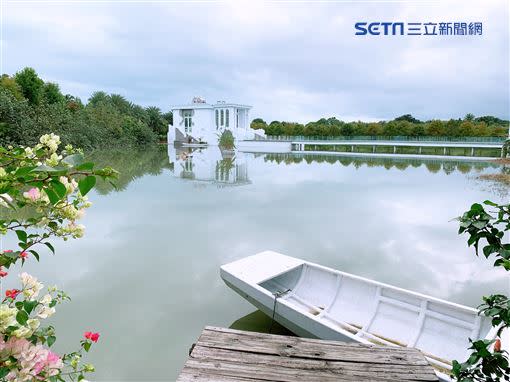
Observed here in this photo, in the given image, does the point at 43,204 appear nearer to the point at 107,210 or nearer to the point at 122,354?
the point at 122,354

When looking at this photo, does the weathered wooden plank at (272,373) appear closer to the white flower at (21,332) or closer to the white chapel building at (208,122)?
the white flower at (21,332)

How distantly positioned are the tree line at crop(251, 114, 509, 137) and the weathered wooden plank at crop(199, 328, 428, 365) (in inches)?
1115

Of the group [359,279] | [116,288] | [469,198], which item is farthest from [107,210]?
[469,198]

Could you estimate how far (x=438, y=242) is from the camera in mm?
5879

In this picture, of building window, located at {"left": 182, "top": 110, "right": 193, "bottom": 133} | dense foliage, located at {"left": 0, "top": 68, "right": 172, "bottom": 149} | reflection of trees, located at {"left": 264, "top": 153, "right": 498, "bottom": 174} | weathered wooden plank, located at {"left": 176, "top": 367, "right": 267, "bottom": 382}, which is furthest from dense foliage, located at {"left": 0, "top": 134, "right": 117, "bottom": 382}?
building window, located at {"left": 182, "top": 110, "right": 193, "bottom": 133}

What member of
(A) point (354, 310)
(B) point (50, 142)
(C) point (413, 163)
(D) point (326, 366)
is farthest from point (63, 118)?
(D) point (326, 366)

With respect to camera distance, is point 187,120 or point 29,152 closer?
point 29,152

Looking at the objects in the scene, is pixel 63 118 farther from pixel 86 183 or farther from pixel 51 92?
pixel 86 183

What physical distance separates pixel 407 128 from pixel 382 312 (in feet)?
99.3

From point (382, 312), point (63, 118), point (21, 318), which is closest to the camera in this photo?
point (21, 318)

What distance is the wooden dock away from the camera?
1439mm

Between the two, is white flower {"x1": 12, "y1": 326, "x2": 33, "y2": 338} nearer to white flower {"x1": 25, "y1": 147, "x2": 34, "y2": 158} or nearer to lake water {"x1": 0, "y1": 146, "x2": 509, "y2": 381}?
white flower {"x1": 25, "y1": 147, "x2": 34, "y2": 158}

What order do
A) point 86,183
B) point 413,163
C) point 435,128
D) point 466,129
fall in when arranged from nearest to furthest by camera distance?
point 86,183 < point 413,163 < point 466,129 < point 435,128

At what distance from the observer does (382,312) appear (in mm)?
3021
